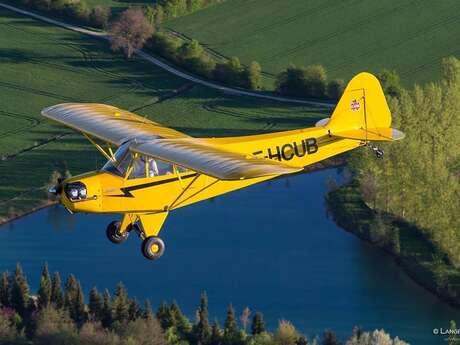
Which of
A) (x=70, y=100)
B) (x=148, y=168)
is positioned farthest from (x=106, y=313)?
(x=70, y=100)

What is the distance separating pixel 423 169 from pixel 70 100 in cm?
2945

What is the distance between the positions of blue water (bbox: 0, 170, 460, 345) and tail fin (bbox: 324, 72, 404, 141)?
53.9ft

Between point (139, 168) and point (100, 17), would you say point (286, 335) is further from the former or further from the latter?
point (100, 17)

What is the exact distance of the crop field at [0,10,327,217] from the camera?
84250 millimetres

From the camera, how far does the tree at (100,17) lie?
4264 inches

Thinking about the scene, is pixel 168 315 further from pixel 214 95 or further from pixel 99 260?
pixel 214 95

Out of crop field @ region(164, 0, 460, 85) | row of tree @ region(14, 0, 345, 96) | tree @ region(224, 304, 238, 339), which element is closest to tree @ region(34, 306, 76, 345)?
tree @ region(224, 304, 238, 339)

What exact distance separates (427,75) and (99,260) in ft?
118

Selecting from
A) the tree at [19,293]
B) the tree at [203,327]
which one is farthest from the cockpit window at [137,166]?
the tree at [19,293]

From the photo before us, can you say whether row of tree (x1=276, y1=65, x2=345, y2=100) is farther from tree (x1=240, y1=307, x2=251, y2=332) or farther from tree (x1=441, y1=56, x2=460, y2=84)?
tree (x1=240, y1=307, x2=251, y2=332)

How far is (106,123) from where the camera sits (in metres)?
48.3

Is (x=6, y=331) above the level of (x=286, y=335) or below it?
above

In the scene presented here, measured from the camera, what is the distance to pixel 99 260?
244ft

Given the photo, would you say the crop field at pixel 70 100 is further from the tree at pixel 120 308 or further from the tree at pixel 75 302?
the tree at pixel 120 308
